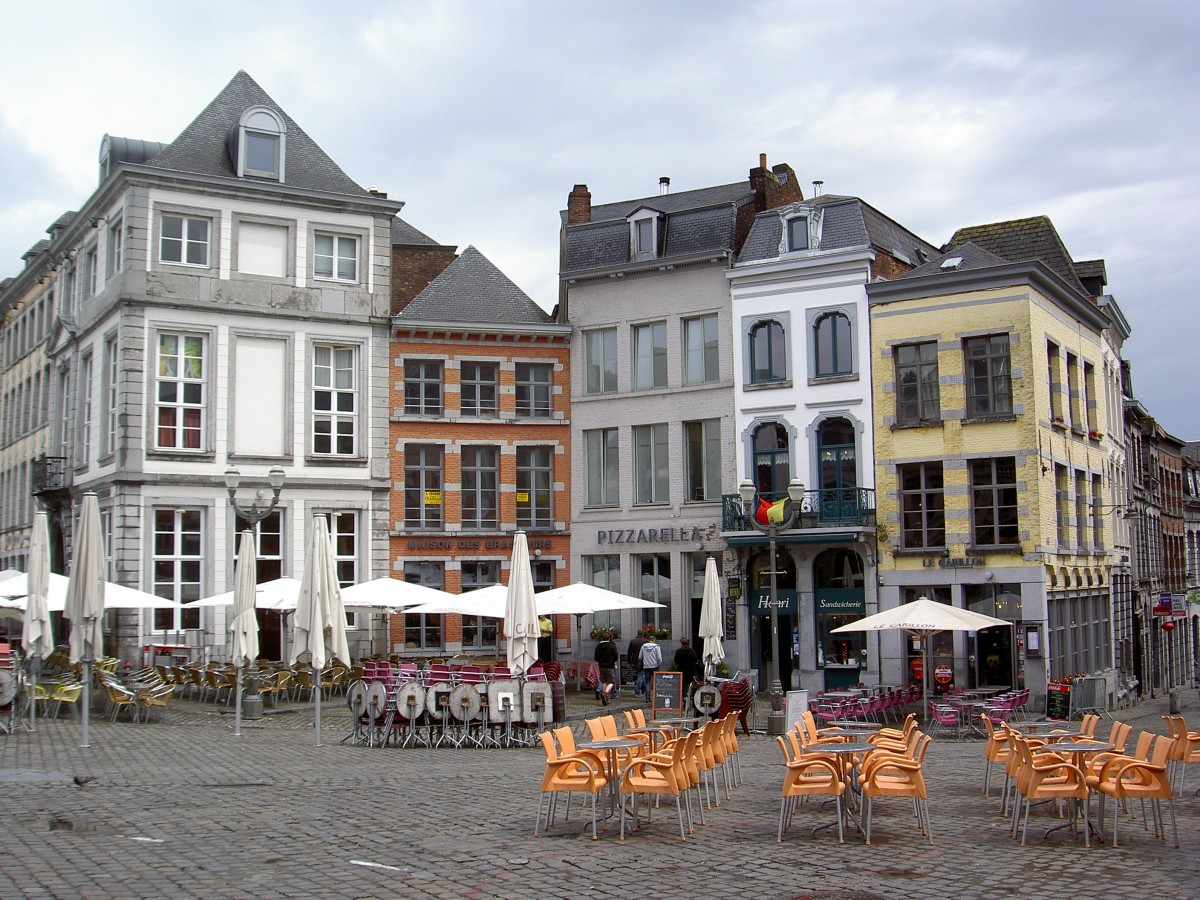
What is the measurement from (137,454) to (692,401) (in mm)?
13619

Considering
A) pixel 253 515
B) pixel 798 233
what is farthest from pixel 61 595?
pixel 798 233

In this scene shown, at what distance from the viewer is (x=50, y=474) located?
3578 cm

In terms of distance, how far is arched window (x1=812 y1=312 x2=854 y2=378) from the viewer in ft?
103

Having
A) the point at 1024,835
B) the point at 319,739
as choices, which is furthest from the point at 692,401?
the point at 1024,835

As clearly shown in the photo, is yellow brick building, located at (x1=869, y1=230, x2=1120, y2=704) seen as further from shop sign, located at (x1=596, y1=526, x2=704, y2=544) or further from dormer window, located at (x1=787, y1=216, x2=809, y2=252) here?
shop sign, located at (x1=596, y1=526, x2=704, y2=544)

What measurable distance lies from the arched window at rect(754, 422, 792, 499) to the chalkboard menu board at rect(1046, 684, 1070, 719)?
8.49 meters

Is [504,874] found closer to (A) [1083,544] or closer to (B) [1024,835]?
(B) [1024,835]

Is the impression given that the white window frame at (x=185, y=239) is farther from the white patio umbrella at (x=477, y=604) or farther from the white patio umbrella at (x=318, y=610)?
the white patio umbrella at (x=318, y=610)

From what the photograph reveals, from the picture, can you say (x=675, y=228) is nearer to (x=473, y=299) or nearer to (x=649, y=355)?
(x=649, y=355)

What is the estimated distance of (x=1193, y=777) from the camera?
52.2 ft

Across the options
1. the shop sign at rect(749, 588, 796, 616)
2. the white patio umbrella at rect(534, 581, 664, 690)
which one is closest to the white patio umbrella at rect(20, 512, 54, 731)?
the white patio umbrella at rect(534, 581, 664, 690)

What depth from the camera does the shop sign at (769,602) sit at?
103 feet

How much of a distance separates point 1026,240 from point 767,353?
28.5 ft

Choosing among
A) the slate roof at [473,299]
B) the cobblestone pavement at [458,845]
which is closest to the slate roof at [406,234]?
the slate roof at [473,299]
